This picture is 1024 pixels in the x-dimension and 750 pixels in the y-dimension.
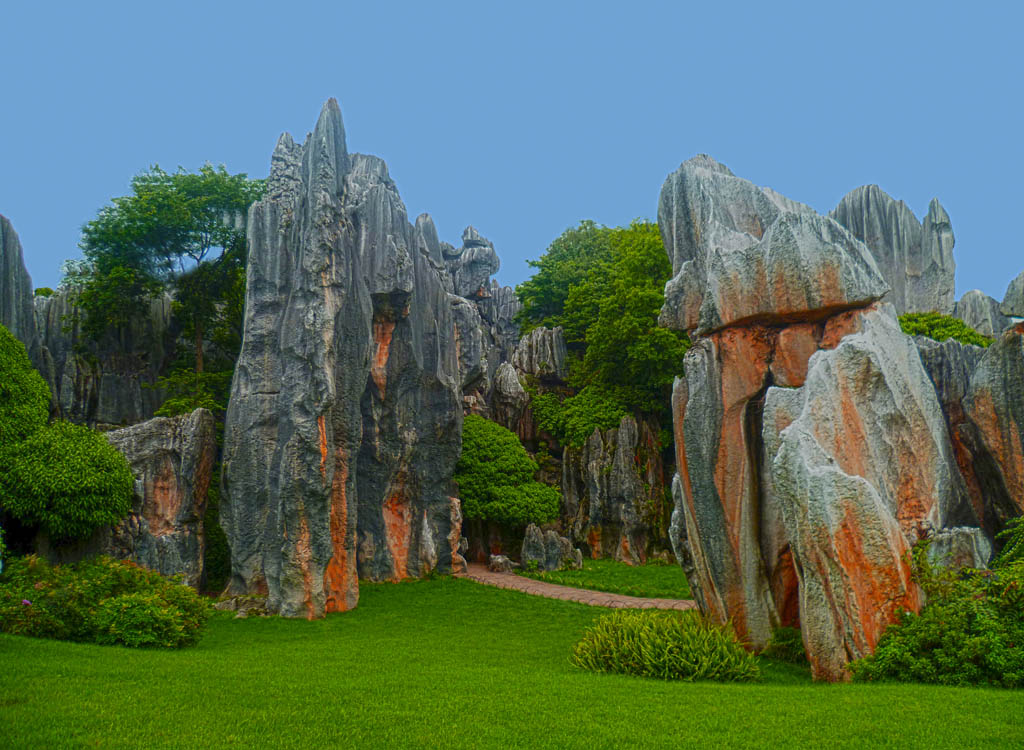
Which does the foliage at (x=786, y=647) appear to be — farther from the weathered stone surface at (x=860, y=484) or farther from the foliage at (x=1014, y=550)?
the foliage at (x=1014, y=550)

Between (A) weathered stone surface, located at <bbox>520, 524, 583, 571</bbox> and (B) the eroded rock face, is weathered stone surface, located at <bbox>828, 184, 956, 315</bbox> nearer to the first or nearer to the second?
(A) weathered stone surface, located at <bbox>520, 524, 583, 571</bbox>

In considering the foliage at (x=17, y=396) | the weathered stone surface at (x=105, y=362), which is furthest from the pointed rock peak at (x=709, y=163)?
the weathered stone surface at (x=105, y=362)

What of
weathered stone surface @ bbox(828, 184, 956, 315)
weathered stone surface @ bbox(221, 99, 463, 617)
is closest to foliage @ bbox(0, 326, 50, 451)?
weathered stone surface @ bbox(221, 99, 463, 617)

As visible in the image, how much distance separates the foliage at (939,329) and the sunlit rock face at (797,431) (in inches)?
401

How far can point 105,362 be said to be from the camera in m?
26.3

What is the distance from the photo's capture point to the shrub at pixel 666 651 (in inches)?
403

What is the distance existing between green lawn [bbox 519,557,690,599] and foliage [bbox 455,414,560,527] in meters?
2.28

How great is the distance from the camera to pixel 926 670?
877 centimetres

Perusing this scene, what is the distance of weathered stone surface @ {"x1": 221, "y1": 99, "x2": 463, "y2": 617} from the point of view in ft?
58.9

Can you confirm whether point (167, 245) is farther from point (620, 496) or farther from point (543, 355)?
point (620, 496)

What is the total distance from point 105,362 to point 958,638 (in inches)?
1025

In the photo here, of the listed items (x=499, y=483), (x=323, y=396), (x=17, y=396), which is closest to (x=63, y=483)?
(x=17, y=396)

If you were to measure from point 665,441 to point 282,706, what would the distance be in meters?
24.5

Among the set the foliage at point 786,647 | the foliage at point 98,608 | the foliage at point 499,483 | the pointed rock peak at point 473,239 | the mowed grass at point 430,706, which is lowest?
the foliage at point 786,647
